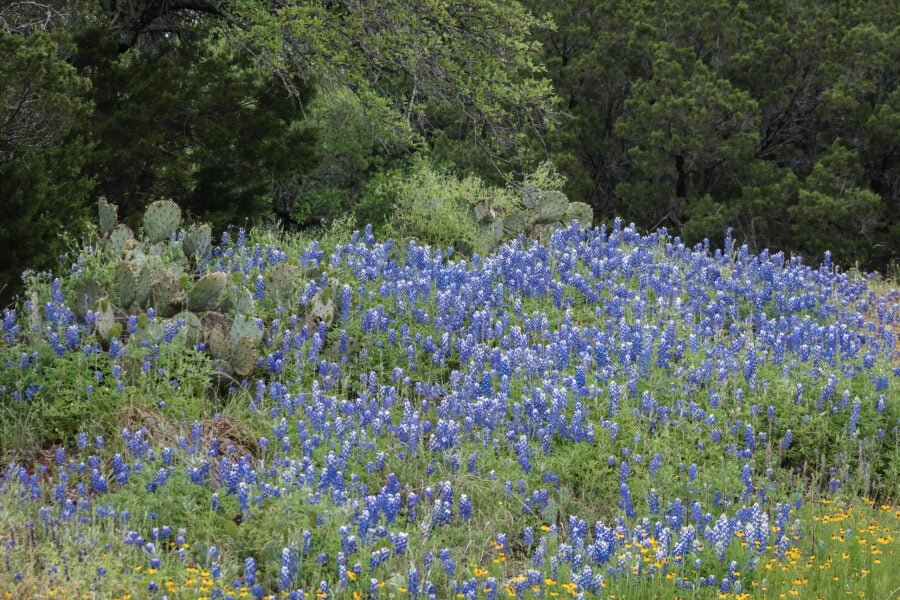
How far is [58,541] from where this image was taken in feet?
16.3

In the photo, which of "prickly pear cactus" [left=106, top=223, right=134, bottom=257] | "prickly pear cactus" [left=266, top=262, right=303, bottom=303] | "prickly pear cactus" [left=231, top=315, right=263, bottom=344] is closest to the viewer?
"prickly pear cactus" [left=231, top=315, right=263, bottom=344]

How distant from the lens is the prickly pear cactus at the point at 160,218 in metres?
8.80

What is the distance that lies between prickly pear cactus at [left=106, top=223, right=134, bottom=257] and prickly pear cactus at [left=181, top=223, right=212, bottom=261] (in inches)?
19.1

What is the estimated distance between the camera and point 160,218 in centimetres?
883

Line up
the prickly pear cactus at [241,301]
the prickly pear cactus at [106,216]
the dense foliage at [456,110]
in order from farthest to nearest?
the dense foliage at [456,110]
the prickly pear cactus at [106,216]
the prickly pear cactus at [241,301]

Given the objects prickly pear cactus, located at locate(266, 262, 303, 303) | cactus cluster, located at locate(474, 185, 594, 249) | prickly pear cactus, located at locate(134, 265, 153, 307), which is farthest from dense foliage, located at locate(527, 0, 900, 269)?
prickly pear cactus, located at locate(134, 265, 153, 307)

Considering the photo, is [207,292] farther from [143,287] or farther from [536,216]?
[536,216]

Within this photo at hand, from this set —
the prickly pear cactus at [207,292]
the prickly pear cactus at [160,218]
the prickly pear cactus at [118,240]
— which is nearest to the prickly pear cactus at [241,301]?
the prickly pear cactus at [207,292]

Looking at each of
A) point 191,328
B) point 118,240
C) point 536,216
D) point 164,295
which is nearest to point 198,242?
point 118,240

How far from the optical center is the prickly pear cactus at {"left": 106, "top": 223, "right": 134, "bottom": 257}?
27.4 ft

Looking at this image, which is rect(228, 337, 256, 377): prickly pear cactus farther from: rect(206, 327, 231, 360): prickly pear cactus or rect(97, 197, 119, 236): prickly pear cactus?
rect(97, 197, 119, 236): prickly pear cactus

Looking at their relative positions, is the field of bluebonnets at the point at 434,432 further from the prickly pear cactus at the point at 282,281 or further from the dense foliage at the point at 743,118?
the dense foliage at the point at 743,118

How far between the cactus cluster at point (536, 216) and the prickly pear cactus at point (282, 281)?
3.91 metres

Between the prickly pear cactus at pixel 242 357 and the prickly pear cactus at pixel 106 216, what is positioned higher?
the prickly pear cactus at pixel 106 216
